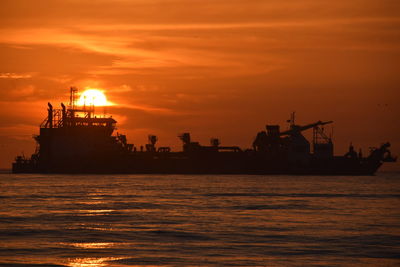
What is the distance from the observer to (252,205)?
168 feet

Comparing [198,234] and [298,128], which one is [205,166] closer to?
[298,128]

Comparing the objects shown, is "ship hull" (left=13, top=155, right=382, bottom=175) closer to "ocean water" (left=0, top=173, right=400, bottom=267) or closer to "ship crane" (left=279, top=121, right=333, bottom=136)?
"ship crane" (left=279, top=121, right=333, bottom=136)

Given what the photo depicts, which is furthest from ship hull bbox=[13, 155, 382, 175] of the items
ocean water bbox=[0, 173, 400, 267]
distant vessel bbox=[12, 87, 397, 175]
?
ocean water bbox=[0, 173, 400, 267]

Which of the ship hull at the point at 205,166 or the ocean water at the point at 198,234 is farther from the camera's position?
the ship hull at the point at 205,166

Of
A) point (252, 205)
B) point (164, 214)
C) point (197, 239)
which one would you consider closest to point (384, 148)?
point (252, 205)

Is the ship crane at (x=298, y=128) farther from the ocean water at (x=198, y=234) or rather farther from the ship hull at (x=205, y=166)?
the ocean water at (x=198, y=234)

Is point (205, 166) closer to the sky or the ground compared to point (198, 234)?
closer to the sky

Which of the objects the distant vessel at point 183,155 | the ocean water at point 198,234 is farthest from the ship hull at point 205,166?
the ocean water at point 198,234

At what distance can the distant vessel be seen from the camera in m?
124

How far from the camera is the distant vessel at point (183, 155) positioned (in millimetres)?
124250

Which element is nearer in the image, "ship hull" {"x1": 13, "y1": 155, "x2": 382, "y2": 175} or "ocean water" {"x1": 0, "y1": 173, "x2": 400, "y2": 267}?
"ocean water" {"x1": 0, "y1": 173, "x2": 400, "y2": 267}

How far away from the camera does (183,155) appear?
12938 cm

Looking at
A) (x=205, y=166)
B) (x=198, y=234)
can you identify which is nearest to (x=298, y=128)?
(x=205, y=166)

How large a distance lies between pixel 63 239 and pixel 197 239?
6.09m
